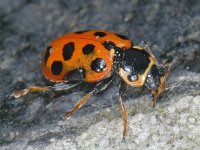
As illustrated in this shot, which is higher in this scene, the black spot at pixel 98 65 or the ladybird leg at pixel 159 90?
the black spot at pixel 98 65

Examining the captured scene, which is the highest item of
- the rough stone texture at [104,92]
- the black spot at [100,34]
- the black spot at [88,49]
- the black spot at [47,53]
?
the black spot at [100,34]

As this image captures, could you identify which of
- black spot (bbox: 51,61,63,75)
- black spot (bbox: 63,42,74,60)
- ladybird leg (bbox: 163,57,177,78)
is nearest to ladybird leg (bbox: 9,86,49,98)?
black spot (bbox: 51,61,63,75)

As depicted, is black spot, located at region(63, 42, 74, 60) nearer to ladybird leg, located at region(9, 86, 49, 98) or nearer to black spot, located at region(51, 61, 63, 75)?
black spot, located at region(51, 61, 63, 75)

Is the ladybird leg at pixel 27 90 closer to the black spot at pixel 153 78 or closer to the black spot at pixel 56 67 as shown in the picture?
the black spot at pixel 56 67

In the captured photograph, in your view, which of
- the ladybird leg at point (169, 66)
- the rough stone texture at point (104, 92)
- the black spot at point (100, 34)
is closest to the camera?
the rough stone texture at point (104, 92)

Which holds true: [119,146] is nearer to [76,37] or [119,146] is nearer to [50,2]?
[76,37]

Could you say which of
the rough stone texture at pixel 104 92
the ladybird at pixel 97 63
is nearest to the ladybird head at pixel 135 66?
the ladybird at pixel 97 63

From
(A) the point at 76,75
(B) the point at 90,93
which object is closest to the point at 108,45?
(A) the point at 76,75

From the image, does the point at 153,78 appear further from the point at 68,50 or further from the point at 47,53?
the point at 47,53

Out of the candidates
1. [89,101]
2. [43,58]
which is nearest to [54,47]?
[43,58]
